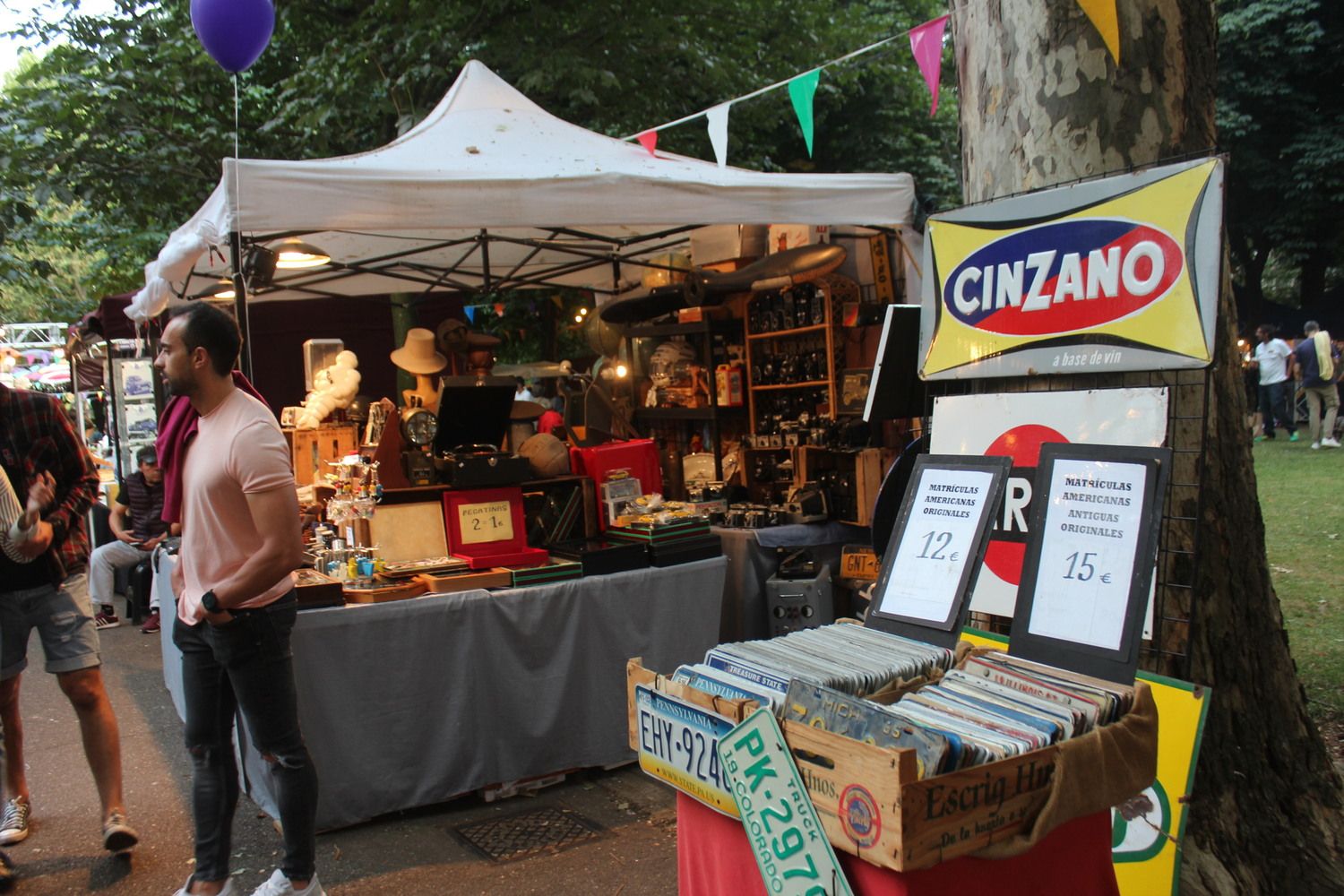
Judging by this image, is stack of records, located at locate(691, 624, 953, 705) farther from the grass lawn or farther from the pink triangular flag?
the pink triangular flag

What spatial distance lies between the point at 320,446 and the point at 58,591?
2.28 meters

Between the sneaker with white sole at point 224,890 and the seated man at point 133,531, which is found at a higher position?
the seated man at point 133,531

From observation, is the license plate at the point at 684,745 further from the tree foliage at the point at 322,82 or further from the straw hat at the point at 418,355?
the tree foliage at the point at 322,82

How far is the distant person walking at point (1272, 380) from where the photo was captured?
47.0 ft

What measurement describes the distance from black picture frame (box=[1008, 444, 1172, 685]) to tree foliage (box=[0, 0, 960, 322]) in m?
7.02

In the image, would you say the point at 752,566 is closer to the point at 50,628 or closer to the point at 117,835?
the point at 117,835

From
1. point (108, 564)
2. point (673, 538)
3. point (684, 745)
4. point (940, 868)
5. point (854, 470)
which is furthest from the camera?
point (108, 564)

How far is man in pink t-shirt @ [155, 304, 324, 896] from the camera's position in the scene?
2791 millimetres

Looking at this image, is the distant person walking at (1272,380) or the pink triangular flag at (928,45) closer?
the pink triangular flag at (928,45)

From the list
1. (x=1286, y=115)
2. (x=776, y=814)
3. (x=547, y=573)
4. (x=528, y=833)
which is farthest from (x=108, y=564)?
(x=1286, y=115)

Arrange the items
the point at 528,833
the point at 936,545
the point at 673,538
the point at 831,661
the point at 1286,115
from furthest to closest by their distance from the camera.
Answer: the point at 1286,115
the point at 673,538
the point at 528,833
the point at 936,545
the point at 831,661

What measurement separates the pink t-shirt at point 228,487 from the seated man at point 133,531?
5135mm

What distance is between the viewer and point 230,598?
2760mm

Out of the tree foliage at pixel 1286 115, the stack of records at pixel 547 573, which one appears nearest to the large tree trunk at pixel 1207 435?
the stack of records at pixel 547 573
